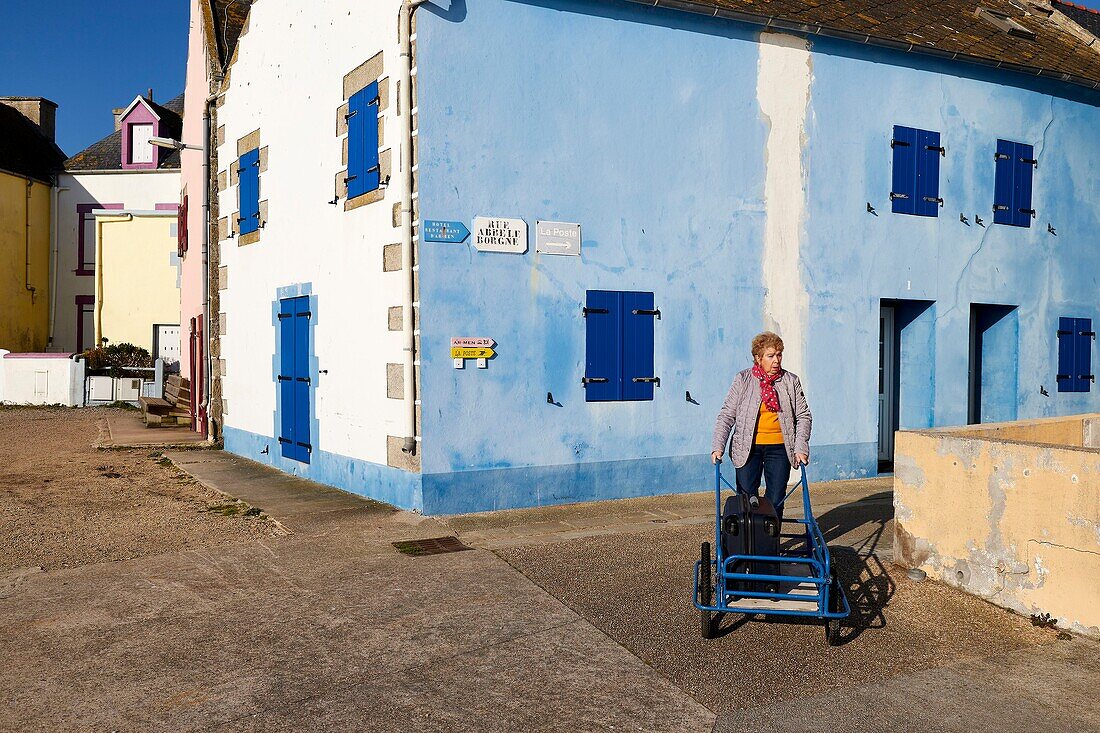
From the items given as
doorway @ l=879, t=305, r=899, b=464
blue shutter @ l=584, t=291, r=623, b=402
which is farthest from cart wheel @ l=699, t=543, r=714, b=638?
doorway @ l=879, t=305, r=899, b=464

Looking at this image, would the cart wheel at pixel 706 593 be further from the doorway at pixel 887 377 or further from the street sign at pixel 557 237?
the doorway at pixel 887 377

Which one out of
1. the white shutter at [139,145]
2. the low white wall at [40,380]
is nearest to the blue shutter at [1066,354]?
the low white wall at [40,380]

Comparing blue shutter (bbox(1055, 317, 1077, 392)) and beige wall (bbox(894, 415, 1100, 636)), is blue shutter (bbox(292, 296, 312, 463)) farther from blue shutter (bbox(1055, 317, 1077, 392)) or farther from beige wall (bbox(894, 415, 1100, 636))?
blue shutter (bbox(1055, 317, 1077, 392))

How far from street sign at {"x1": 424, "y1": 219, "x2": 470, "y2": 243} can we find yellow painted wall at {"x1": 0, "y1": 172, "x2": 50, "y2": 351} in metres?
23.0

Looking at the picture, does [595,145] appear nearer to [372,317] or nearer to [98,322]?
[372,317]

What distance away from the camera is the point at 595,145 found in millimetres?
9477

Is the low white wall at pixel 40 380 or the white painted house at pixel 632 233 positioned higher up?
the white painted house at pixel 632 233

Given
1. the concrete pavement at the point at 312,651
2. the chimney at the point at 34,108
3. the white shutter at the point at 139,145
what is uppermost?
the chimney at the point at 34,108

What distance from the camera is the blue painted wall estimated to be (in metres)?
8.83

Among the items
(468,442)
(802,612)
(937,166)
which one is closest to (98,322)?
(468,442)

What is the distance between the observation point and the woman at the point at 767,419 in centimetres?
598

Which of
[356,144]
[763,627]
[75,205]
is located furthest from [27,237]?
[763,627]

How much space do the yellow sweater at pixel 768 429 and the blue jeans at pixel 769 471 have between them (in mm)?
41

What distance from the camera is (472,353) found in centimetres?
884
